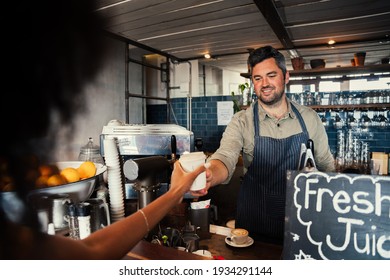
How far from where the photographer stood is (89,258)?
1.73 feet

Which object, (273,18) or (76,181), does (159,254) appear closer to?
(76,181)

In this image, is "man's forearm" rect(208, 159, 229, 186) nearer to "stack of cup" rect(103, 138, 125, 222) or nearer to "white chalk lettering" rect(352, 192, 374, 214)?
"stack of cup" rect(103, 138, 125, 222)

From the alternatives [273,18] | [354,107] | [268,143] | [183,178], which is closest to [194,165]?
[183,178]

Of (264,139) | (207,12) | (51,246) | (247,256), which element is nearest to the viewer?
(51,246)

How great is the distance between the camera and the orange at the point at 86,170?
101 cm

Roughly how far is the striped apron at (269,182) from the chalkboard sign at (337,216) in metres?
0.69

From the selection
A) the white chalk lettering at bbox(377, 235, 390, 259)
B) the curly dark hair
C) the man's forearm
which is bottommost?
the white chalk lettering at bbox(377, 235, 390, 259)

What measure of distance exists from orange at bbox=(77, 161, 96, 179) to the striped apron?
85 centimetres

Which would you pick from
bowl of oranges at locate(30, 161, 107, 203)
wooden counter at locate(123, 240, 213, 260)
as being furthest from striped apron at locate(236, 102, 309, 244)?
bowl of oranges at locate(30, 161, 107, 203)

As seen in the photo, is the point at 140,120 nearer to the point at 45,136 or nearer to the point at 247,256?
the point at 247,256

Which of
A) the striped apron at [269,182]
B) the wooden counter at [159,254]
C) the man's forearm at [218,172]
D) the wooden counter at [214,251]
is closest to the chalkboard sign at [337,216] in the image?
the wooden counter at [214,251]

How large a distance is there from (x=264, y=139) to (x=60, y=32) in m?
1.26

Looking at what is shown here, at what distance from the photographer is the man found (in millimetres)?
1470
